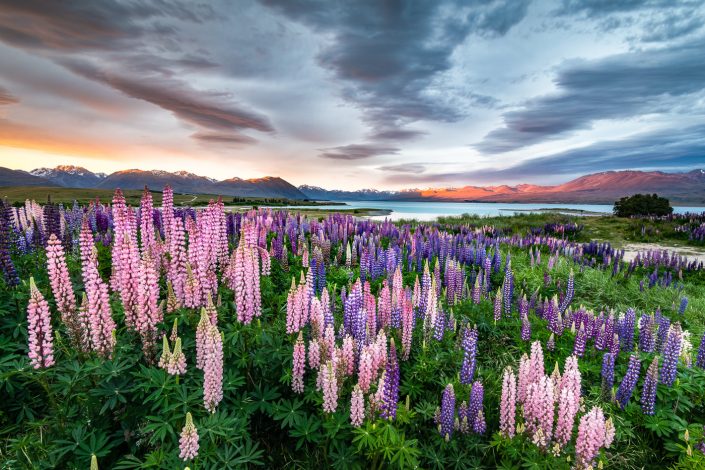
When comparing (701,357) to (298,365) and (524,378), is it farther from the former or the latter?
(298,365)

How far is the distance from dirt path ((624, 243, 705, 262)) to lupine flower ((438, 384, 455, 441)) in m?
16.4

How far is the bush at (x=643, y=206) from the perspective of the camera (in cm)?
2983

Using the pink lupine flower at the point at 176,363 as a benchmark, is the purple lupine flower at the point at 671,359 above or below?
below

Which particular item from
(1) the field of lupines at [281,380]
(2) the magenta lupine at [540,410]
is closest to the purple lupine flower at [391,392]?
(1) the field of lupines at [281,380]

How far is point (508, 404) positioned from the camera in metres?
3.95

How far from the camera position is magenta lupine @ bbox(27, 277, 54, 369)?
153 inches

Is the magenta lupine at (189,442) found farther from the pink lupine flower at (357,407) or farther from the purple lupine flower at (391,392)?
the purple lupine flower at (391,392)

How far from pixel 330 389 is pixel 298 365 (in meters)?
0.64

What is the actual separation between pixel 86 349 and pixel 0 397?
1.81 m

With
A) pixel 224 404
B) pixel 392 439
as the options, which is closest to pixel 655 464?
pixel 392 439

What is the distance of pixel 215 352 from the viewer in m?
3.60

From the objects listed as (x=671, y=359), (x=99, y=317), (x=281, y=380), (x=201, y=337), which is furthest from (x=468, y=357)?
(x=99, y=317)

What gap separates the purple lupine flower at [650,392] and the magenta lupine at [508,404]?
8.29 feet

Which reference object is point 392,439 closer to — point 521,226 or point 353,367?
point 353,367
